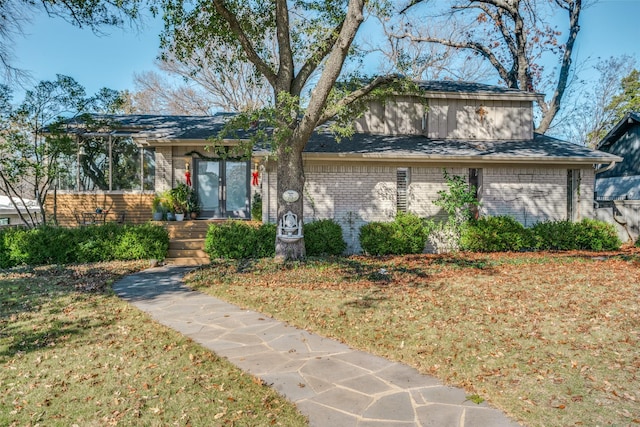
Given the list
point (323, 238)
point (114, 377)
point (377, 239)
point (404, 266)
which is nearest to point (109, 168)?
point (323, 238)

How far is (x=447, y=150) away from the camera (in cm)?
1253

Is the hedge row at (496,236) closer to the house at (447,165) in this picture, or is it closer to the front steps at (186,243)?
the house at (447,165)

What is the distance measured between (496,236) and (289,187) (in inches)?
248

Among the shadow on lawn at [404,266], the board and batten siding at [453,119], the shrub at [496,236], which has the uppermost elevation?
the board and batten siding at [453,119]

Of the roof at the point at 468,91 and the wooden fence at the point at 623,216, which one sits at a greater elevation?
the roof at the point at 468,91

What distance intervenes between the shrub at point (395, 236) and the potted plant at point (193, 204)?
18.9ft

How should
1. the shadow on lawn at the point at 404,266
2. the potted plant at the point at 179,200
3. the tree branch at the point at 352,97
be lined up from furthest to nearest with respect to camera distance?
the potted plant at the point at 179,200
the tree branch at the point at 352,97
the shadow on lawn at the point at 404,266

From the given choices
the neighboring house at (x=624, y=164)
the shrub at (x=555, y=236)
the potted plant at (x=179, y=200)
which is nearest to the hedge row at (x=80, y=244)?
the potted plant at (x=179, y=200)

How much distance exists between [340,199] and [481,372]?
28.6 feet

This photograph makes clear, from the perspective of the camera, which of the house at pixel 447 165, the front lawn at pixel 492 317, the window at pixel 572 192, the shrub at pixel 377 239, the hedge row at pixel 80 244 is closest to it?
the front lawn at pixel 492 317

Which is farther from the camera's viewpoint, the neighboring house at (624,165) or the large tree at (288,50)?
the neighboring house at (624,165)

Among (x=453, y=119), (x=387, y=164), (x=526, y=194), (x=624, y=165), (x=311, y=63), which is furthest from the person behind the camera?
(x=624, y=165)

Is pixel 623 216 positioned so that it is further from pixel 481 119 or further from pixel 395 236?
pixel 395 236

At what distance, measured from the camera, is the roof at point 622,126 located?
1906 cm
